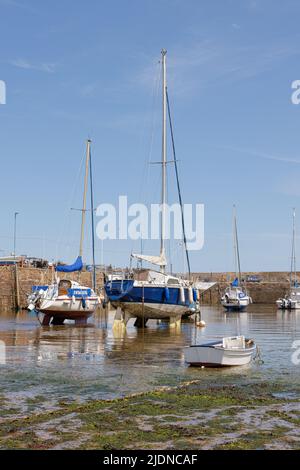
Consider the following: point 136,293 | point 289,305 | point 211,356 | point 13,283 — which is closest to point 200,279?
point 289,305

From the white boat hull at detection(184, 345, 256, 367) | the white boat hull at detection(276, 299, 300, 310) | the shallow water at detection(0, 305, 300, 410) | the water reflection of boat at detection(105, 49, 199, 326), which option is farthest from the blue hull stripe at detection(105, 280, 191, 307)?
the white boat hull at detection(276, 299, 300, 310)

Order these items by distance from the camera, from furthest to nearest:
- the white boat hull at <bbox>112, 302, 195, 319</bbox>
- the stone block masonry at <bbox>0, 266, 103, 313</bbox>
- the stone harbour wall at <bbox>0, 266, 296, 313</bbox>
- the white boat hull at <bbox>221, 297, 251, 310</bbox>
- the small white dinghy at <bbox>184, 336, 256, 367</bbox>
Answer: the white boat hull at <bbox>221, 297, 251, 310</bbox> < the stone harbour wall at <bbox>0, 266, 296, 313</bbox> < the stone block masonry at <bbox>0, 266, 103, 313</bbox> < the white boat hull at <bbox>112, 302, 195, 319</bbox> < the small white dinghy at <bbox>184, 336, 256, 367</bbox>

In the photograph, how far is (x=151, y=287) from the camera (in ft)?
125

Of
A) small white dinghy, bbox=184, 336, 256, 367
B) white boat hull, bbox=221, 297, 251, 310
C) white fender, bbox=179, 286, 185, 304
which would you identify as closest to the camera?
small white dinghy, bbox=184, 336, 256, 367

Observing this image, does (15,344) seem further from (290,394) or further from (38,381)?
(290,394)

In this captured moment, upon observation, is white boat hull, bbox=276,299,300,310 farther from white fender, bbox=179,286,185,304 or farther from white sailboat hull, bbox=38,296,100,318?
white fender, bbox=179,286,185,304

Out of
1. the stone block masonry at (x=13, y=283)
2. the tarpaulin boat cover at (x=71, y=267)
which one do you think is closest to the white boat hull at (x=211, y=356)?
the tarpaulin boat cover at (x=71, y=267)

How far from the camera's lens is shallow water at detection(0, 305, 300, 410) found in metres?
17.4

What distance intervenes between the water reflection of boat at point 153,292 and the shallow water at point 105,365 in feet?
7.30

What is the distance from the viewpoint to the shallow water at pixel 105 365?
17422 mm

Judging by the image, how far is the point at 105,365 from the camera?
22516mm

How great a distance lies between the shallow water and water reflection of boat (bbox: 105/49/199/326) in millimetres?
2224

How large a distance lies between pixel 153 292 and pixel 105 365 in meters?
16.0

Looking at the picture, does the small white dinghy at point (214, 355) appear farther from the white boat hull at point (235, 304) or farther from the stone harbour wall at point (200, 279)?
the white boat hull at point (235, 304)
